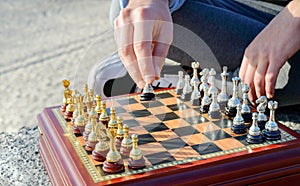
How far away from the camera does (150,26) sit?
4.23 feet

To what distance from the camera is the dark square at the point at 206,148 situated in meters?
1.16

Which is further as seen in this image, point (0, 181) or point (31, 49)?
point (31, 49)

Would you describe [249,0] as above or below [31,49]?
above

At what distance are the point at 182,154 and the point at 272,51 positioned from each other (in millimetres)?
468

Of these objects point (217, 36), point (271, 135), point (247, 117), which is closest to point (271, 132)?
point (271, 135)

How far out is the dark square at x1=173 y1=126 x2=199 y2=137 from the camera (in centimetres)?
127

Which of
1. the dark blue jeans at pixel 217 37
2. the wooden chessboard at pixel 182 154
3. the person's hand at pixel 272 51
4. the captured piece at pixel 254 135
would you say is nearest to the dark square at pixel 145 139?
the wooden chessboard at pixel 182 154

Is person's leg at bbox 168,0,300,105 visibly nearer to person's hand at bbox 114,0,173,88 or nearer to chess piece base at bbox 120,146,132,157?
person's hand at bbox 114,0,173,88

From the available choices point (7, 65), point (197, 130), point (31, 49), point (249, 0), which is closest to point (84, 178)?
point (197, 130)

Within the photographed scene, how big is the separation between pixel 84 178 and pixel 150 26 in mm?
422

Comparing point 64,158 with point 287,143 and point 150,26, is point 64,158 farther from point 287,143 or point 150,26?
point 287,143

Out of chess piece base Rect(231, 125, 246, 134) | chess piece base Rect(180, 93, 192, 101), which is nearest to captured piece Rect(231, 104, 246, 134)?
chess piece base Rect(231, 125, 246, 134)

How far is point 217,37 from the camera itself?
5.86 ft

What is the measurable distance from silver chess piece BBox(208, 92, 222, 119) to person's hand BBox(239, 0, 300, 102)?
0.53 feet
